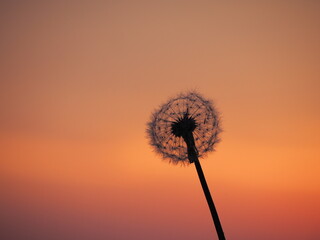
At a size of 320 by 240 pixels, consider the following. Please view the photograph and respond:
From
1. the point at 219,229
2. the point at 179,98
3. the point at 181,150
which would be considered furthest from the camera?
the point at 179,98

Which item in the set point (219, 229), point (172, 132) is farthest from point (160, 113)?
point (219, 229)

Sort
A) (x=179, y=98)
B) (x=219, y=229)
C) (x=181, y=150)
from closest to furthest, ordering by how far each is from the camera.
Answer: (x=219, y=229) < (x=181, y=150) < (x=179, y=98)

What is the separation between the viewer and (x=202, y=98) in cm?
2086

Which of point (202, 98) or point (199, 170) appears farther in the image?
point (202, 98)

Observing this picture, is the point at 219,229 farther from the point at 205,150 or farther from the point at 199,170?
the point at 205,150

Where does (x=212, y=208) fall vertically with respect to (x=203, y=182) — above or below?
below

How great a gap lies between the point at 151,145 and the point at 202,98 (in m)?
4.85

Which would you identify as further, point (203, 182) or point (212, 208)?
point (203, 182)

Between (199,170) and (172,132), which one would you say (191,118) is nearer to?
(172,132)

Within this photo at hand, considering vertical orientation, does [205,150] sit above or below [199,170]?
above

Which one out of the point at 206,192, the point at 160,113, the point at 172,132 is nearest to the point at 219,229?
the point at 206,192

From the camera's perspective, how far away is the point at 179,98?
20.7 metres

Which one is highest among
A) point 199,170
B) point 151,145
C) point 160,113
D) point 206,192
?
point 160,113

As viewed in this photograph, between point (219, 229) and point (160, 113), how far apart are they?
823 cm
